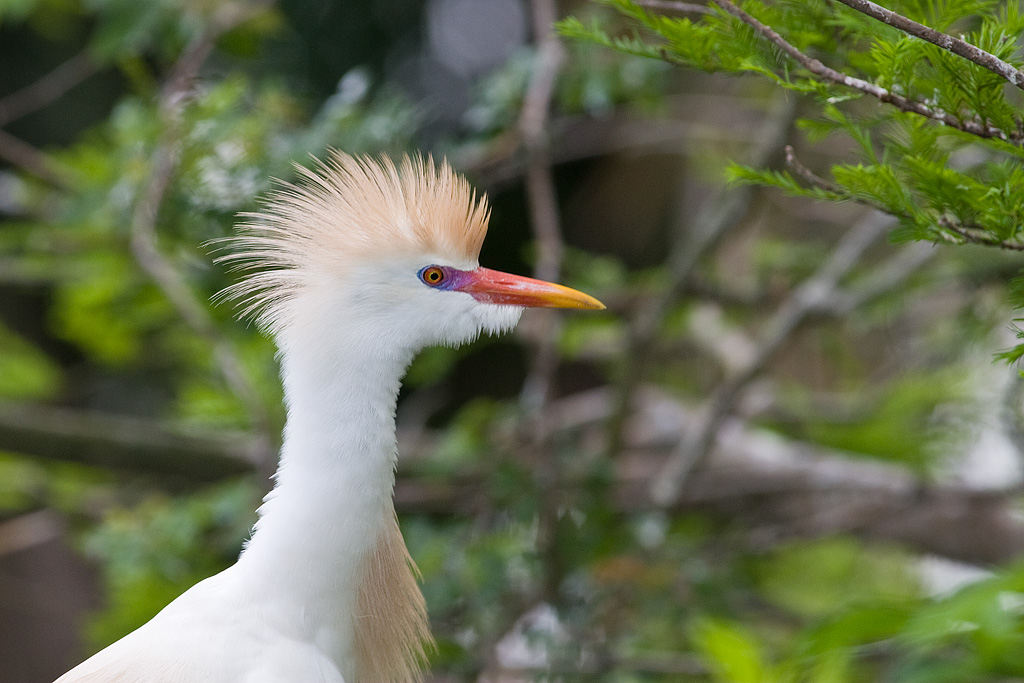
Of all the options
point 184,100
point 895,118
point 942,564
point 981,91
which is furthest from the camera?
point 942,564

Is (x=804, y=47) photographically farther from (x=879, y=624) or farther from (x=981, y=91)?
(x=879, y=624)

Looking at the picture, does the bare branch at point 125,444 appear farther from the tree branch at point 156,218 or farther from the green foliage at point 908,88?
the green foliage at point 908,88

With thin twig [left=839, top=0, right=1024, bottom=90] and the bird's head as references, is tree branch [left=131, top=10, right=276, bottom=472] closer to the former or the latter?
the bird's head

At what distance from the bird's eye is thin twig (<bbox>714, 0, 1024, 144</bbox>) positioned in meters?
0.49

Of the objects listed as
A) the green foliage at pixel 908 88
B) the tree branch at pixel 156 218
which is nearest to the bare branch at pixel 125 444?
the tree branch at pixel 156 218

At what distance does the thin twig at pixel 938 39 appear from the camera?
604 mm

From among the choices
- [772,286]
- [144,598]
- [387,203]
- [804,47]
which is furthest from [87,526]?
[804,47]

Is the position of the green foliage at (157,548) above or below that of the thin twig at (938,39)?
above

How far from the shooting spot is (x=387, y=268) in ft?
3.36

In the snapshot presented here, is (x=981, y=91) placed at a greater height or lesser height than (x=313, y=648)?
greater

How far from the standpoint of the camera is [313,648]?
1.03 metres

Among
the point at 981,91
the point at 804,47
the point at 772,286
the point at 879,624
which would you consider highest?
the point at 772,286

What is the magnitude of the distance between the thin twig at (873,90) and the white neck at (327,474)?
1.86 feet

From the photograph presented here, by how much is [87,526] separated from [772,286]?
85.3 inches
